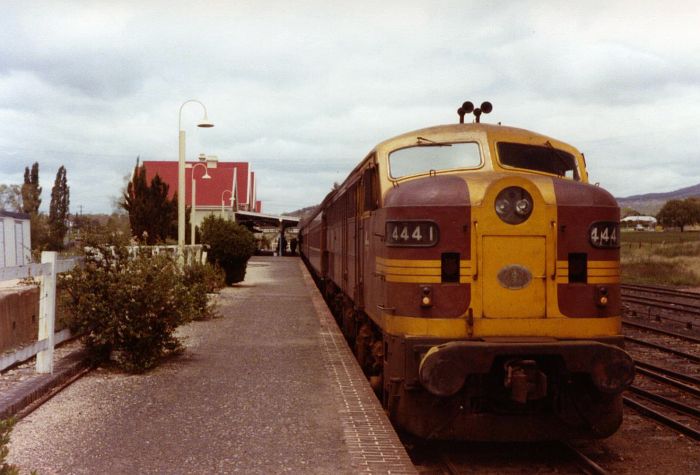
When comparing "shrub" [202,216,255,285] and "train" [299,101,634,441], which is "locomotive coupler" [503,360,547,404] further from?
"shrub" [202,216,255,285]

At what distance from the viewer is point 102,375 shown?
8.66 meters

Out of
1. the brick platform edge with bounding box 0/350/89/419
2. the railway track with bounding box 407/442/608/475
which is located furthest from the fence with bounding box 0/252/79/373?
the railway track with bounding box 407/442/608/475

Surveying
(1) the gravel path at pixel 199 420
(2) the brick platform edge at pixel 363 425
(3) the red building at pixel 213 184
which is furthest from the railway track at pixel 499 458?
(3) the red building at pixel 213 184

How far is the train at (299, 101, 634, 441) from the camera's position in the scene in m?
5.86

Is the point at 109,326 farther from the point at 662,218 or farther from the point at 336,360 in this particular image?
the point at 662,218

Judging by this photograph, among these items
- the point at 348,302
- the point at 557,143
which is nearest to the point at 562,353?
the point at 557,143

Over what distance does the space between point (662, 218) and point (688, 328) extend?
101 m

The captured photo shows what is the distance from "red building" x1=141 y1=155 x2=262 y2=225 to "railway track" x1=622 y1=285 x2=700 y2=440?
1390 inches

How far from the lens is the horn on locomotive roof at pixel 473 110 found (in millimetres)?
8060

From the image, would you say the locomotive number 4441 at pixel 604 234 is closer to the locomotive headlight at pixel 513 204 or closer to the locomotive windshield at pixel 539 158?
the locomotive headlight at pixel 513 204

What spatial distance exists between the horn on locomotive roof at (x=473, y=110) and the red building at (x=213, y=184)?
41274 mm

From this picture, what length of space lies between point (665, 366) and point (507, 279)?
628 cm

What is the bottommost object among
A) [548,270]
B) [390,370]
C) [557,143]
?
[390,370]

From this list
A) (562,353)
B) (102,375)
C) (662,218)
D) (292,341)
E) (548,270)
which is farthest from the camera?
(662,218)
